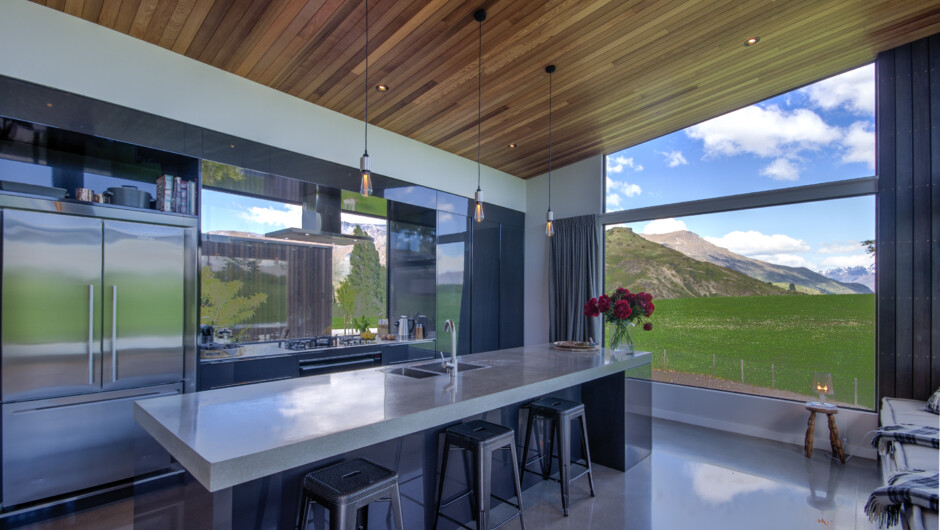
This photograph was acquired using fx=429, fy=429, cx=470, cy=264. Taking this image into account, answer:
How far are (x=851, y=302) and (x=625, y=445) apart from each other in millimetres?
2769

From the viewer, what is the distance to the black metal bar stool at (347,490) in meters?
1.52

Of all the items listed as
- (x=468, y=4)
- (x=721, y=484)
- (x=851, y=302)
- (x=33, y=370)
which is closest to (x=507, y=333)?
(x=721, y=484)

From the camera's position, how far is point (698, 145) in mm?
5035

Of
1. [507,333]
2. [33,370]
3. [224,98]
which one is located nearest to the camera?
[33,370]

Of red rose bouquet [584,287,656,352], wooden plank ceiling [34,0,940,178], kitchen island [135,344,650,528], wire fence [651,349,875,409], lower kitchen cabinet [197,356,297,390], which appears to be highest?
wooden plank ceiling [34,0,940,178]

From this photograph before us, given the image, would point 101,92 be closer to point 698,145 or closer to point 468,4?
point 468,4

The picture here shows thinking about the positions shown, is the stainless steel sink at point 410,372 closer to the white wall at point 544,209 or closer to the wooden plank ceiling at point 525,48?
the wooden plank ceiling at point 525,48

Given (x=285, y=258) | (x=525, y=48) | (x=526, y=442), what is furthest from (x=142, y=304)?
(x=525, y=48)

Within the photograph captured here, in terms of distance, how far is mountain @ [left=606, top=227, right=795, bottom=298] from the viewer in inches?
197

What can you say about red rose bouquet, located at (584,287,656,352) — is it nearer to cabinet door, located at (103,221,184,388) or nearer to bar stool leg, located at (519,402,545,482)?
bar stool leg, located at (519,402,545,482)

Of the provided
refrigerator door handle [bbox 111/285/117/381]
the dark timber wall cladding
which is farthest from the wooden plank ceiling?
refrigerator door handle [bbox 111/285/117/381]

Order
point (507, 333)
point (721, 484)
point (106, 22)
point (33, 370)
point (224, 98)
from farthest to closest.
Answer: point (507, 333) → point (224, 98) → point (721, 484) → point (106, 22) → point (33, 370)

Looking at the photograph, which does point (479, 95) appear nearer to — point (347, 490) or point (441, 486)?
point (441, 486)

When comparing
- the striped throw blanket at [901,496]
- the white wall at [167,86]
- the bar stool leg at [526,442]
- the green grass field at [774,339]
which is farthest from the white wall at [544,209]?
the striped throw blanket at [901,496]
